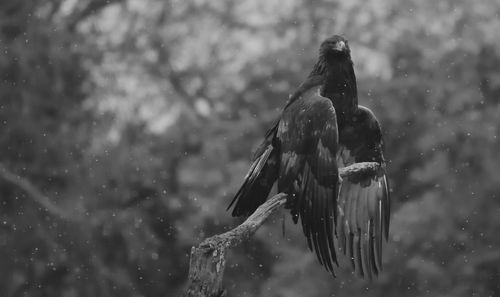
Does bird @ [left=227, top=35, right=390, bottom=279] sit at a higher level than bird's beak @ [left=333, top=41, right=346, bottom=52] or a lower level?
lower

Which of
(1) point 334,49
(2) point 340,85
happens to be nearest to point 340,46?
(1) point 334,49

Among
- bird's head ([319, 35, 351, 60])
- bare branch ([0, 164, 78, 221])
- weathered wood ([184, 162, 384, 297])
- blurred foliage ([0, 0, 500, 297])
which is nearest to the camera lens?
weathered wood ([184, 162, 384, 297])

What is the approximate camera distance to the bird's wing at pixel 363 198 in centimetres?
630

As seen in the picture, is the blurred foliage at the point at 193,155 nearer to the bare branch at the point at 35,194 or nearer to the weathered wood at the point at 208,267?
the bare branch at the point at 35,194

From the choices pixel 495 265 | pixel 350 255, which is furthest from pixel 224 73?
pixel 350 255

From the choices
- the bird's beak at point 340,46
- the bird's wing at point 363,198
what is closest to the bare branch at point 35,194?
the bird's wing at point 363,198

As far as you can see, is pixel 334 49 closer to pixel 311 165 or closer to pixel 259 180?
pixel 311 165

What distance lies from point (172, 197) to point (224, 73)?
9.25 ft

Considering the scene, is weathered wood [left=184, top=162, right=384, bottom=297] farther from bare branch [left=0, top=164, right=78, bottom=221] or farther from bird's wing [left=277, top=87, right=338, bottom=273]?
bare branch [left=0, top=164, right=78, bottom=221]

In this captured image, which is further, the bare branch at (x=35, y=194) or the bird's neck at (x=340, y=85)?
the bare branch at (x=35, y=194)

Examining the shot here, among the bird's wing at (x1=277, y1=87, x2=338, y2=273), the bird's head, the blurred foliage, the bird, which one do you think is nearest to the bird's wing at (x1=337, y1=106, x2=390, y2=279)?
the bird

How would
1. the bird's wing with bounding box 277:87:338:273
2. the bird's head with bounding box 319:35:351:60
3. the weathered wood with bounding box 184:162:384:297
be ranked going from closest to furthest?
the weathered wood with bounding box 184:162:384:297
the bird's wing with bounding box 277:87:338:273
the bird's head with bounding box 319:35:351:60

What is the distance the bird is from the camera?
5.24 m

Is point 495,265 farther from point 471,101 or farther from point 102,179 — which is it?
point 102,179
